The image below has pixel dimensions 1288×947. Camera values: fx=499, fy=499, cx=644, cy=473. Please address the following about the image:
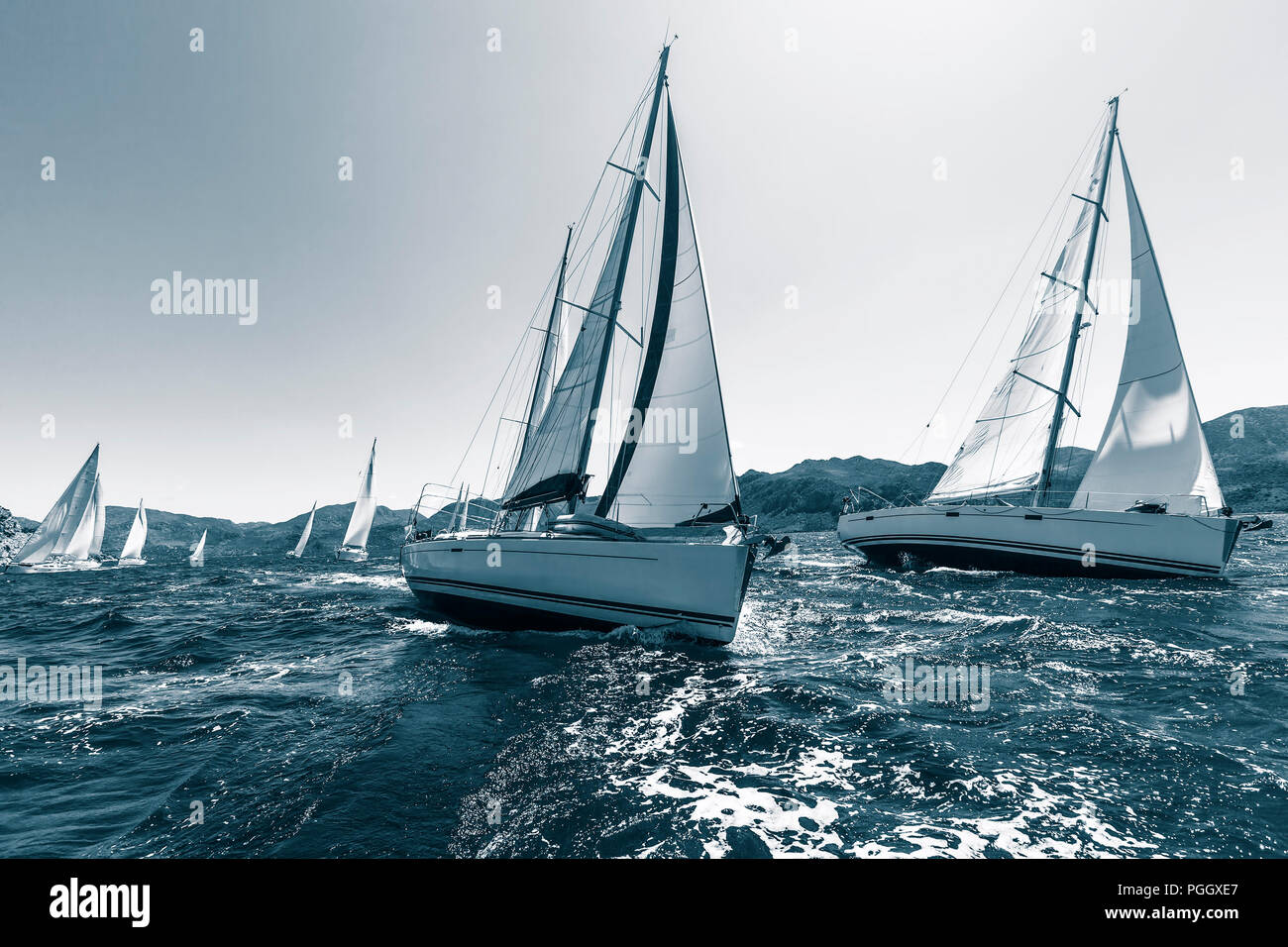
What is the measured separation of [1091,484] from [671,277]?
18172 mm

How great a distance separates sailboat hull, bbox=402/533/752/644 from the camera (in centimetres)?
979

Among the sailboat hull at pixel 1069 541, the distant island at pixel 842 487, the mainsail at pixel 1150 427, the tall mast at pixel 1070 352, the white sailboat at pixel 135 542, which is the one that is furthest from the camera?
the distant island at pixel 842 487

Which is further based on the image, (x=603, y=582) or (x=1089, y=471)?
(x=1089, y=471)

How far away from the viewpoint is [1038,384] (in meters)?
21.1

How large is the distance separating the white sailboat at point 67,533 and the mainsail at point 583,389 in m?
48.0

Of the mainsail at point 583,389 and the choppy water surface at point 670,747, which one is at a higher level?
the mainsail at point 583,389

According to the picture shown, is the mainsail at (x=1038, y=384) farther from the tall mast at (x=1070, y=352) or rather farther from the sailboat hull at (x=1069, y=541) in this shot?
the sailboat hull at (x=1069, y=541)

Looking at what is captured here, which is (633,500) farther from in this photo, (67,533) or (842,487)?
(842,487)

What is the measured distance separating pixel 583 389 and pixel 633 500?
3204 millimetres

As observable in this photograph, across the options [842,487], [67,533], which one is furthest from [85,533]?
[842,487]

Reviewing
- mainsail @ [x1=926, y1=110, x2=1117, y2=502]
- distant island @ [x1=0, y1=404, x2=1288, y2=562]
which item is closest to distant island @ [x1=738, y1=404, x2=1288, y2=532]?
distant island @ [x1=0, y1=404, x2=1288, y2=562]

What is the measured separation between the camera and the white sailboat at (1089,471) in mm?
16984

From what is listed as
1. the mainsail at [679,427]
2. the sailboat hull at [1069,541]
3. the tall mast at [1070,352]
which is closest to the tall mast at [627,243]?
the mainsail at [679,427]
